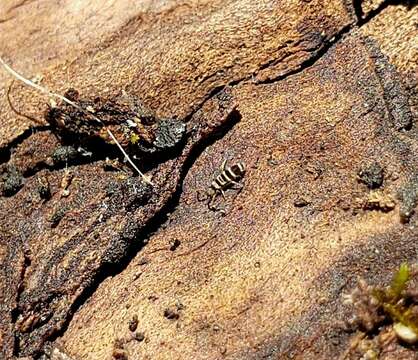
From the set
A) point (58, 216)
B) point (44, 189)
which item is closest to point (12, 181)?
point (44, 189)

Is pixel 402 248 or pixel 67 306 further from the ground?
pixel 67 306

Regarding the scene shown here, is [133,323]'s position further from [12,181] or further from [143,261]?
[12,181]

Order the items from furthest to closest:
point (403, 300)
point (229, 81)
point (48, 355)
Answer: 1. point (229, 81)
2. point (48, 355)
3. point (403, 300)

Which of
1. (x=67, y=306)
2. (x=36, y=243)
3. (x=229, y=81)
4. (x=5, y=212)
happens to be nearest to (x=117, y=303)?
(x=67, y=306)

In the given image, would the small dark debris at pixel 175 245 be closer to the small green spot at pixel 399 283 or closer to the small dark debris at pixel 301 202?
the small dark debris at pixel 301 202

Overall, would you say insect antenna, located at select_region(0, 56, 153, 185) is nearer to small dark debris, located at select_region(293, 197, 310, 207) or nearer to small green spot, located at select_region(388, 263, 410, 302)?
small dark debris, located at select_region(293, 197, 310, 207)

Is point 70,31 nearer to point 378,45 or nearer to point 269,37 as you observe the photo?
point 269,37
